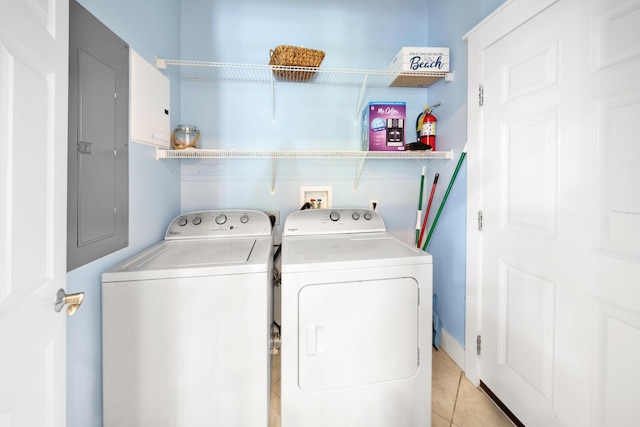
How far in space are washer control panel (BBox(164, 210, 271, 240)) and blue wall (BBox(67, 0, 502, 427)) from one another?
12 cm

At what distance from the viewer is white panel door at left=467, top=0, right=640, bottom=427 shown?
919 mm

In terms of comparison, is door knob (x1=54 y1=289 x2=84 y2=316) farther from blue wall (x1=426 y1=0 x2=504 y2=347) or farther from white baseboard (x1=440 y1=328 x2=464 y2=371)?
white baseboard (x1=440 y1=328 x2=464 y2=371)

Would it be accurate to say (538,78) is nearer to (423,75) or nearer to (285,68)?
(423,75)

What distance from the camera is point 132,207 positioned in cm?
138

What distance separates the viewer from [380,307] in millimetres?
1285

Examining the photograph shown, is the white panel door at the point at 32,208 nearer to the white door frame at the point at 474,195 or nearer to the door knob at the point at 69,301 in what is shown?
the door knob at the point at 69,301

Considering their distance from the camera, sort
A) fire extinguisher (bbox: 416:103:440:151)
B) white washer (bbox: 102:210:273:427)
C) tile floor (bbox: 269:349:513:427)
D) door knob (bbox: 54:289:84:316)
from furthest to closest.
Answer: fire extinguisher (bbox: 416:103:440:151) < tile floor (bbox: 269:349:513:427) < white washer (bbox: 102:210:273:427) < door knob (bbox: 54:289:84:316)

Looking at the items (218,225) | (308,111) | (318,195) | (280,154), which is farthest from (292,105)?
(218,225)

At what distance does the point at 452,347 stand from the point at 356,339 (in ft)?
3.55

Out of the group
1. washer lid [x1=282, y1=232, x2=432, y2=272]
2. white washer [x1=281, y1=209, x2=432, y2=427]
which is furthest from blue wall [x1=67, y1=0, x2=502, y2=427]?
white washer [x1=281, y1=209, x2=432, y2=427]

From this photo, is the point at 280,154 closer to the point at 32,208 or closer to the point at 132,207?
the point at 132,207

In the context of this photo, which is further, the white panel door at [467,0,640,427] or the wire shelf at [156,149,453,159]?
the wire shelf at [156,149,453,159]

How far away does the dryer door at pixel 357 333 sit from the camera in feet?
4.07

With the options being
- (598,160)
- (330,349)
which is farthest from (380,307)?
(598,160)
